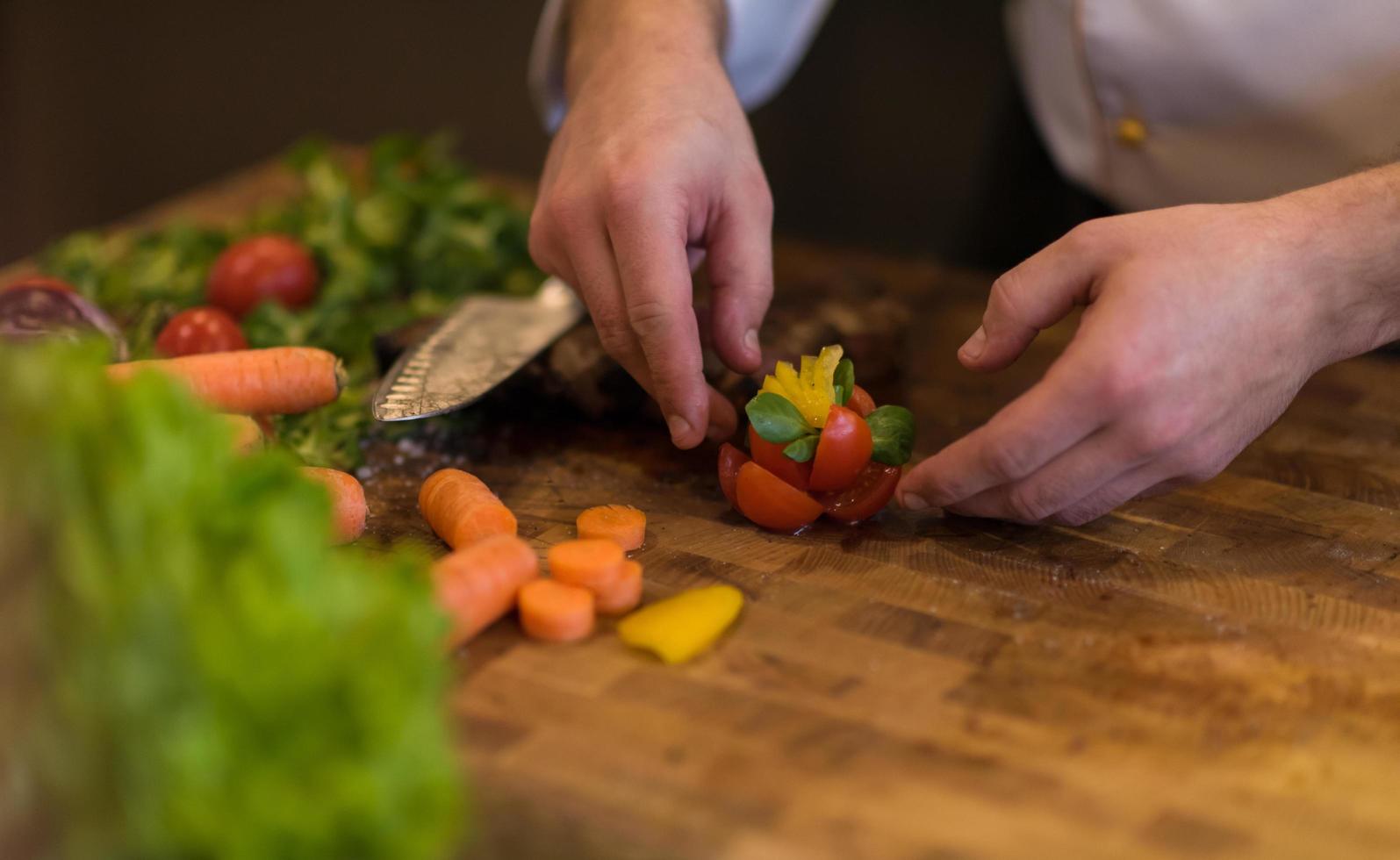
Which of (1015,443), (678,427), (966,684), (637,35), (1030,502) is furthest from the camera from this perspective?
(637,35)

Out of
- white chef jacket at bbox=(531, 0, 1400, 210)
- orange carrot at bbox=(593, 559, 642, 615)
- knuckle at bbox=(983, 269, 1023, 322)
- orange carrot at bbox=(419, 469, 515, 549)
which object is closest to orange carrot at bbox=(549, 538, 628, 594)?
orange carrot at bbox=(593, 559, 642, 615)

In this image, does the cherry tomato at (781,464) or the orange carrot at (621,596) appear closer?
the orange carrot at (621,596)

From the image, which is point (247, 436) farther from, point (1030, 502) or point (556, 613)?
point (1030, 502)

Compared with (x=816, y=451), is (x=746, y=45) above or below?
above

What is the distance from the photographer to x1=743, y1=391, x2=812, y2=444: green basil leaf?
1755 millimetres

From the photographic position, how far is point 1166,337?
155 centimetres

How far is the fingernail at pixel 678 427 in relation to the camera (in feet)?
6.35

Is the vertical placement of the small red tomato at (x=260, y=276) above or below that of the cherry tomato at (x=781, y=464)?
below

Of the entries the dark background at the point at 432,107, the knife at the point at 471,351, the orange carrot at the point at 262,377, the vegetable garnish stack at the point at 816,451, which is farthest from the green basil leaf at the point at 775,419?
the dark background at the point at 432,107

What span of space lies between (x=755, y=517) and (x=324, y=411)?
2.74 ft

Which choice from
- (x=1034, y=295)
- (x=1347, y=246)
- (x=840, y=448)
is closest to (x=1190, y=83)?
(x=1347, y=246)

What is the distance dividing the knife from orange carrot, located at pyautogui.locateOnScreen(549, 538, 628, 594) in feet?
1.45

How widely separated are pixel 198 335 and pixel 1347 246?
1940 mm

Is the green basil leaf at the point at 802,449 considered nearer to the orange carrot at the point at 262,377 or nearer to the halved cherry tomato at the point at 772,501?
the halved cherry tomato at the point at 772,501
